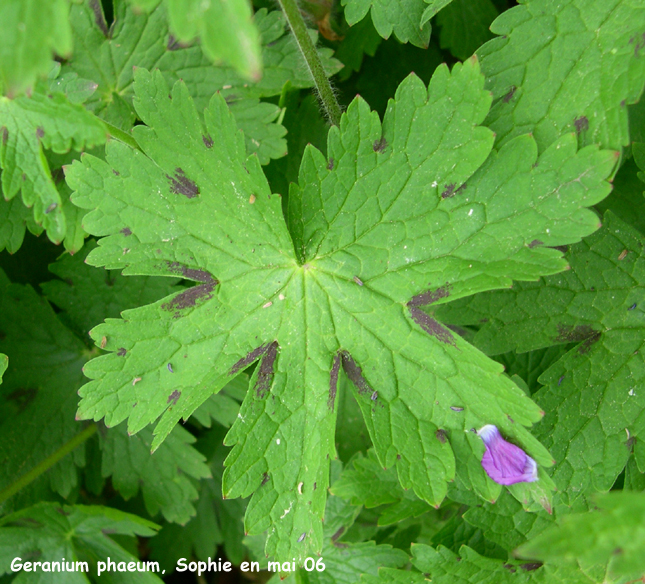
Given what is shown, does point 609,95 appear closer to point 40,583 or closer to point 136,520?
point 136,520

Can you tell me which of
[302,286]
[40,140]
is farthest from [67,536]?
[40,140]

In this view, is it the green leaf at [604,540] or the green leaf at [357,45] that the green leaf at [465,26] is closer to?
the green leaf at [357,45]

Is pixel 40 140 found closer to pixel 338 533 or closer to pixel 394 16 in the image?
pixel 394 16

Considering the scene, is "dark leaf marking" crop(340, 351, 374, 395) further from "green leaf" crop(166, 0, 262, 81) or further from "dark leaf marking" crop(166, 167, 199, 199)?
"green leaf" crop(166, 0, 262, 81)

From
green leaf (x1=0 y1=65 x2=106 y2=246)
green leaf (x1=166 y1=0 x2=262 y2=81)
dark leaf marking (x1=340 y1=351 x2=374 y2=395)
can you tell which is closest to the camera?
green leaf (x1=166 y1=0 x2=262 y2=81)

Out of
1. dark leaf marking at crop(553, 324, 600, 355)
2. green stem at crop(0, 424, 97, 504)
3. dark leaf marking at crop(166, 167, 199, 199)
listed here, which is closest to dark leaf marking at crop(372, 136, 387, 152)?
dark leaf marking at crop(166, 167, 199, 199)

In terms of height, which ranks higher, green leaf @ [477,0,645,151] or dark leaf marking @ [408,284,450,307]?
green leaf @ [477,0,645,151]

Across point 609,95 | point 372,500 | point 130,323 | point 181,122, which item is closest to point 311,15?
point 181,122
